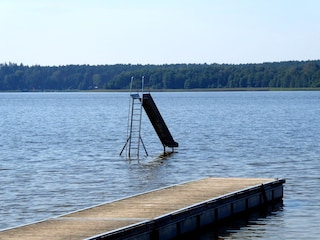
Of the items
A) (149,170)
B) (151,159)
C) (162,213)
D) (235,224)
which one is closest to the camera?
(162,213)

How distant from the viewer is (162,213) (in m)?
24.9

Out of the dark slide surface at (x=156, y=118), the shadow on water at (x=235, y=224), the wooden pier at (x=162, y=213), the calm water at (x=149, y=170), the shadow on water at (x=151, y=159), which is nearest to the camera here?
the wooden pier at (x=162, y=213)

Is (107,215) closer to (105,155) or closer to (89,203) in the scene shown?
(89,203)

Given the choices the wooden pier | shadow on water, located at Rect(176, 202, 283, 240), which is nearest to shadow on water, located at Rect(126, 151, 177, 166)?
the wooden pier

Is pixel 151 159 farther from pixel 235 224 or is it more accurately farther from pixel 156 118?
pixel 235 224

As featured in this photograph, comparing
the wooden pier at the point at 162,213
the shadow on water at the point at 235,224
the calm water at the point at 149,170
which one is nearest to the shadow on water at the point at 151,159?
the calm water at the point at 149,170

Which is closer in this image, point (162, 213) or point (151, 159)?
point (162, 213)

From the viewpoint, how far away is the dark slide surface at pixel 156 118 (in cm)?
4991

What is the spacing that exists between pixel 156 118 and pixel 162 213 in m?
26.4

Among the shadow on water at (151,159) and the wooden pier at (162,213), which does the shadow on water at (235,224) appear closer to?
the wooden pier at (162,213)

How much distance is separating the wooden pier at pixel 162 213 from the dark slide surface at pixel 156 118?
1778 cm

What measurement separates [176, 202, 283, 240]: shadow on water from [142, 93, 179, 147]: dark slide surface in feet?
65.6

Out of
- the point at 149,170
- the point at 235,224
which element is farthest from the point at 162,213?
the point at 149,170

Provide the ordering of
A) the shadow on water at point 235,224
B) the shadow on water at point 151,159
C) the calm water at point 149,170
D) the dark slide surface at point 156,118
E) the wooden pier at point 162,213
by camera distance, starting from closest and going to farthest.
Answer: the wooden pier at point 162,213, the shadow on water at point 235,224, the calm water at point 149,170, the shadow on water at point 151,159, the dark slide surface at point 156,118
